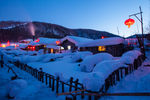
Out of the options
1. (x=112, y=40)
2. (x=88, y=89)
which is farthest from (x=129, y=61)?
(x=112, y=40)

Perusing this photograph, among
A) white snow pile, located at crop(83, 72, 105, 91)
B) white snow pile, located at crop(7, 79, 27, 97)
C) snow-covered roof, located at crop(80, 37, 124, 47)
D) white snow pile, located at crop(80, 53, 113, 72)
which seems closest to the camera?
white snow pile, located at crop(83, 72, 105, 91)

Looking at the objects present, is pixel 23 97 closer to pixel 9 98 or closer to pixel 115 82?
pixel 9 98

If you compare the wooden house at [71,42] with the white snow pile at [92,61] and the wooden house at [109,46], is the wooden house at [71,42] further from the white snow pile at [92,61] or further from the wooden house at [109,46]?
the white snow pile at [92,61]

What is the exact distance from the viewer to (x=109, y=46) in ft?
60.1

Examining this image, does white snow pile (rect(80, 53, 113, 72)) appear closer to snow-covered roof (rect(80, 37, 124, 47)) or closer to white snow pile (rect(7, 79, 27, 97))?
white snow pile (rect(7, 79, 27, 97))

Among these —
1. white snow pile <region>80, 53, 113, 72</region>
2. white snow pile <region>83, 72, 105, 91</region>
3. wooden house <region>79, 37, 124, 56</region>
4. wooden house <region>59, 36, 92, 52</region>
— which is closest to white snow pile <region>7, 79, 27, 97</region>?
white snow pile <region>83, 72, 105, 91</region>

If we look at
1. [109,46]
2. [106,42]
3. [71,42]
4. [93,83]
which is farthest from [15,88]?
[71,42]

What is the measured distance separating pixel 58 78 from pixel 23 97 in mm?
1842

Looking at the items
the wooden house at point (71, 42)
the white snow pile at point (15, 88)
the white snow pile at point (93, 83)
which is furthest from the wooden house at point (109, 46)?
the white snow pile at point (15, 88)

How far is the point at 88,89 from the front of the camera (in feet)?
12.2

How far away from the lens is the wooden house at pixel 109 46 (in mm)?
17266

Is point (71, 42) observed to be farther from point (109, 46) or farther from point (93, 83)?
point (93, 83)

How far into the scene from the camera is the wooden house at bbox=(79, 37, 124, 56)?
1727cm

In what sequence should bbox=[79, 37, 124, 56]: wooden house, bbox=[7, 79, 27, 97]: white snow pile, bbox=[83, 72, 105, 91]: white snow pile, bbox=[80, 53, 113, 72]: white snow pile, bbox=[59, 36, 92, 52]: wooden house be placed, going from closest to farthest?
bbox=[83, 72, 105, 91]: white snow pile, bbox=[7, 79, 27, 97]: white snow pile, bbox=[80, 53, 113, 72]: white snow pile, bbox=[79, 37, 124, 56]: wooden house, bbox=[59, 36, 92, 52]: wooden house
